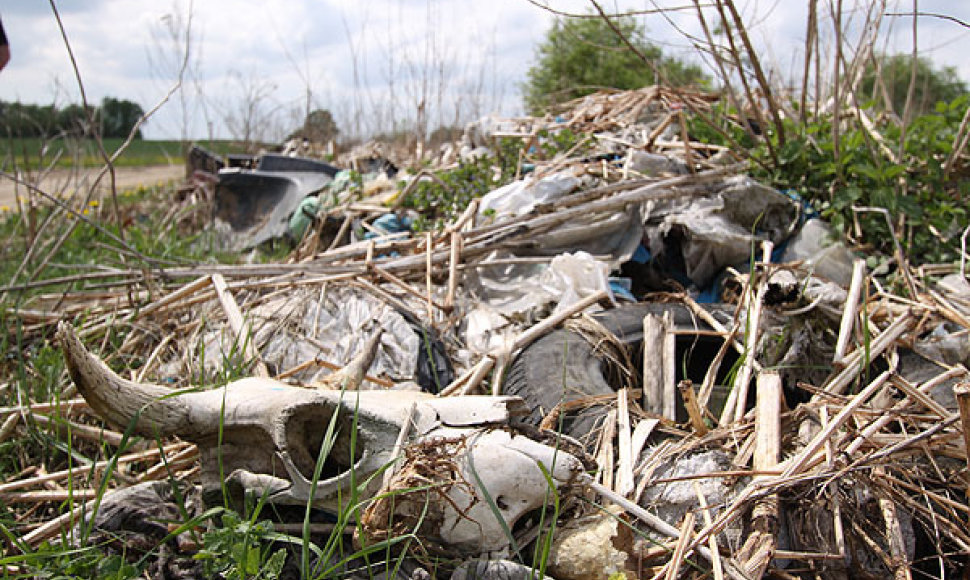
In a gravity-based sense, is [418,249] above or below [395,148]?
below

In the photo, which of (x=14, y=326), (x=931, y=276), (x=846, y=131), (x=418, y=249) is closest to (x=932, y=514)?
(x=931, y=276)

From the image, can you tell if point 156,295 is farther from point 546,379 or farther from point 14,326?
point 546,379

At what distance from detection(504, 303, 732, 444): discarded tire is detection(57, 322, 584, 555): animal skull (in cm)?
43

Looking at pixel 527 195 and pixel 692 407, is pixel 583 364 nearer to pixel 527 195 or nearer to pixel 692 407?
pixel 692 407

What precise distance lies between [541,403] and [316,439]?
0.82 metres

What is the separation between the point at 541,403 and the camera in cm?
234

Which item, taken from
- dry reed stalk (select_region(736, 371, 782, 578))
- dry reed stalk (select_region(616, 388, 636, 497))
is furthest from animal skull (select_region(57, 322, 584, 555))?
dry reed stalk (select_region(736, 371, 782, 578))

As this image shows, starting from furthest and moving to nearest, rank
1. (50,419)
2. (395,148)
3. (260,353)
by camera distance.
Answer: (395,148), (260,353), (50,419)

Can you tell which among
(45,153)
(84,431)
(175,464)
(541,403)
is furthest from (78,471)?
(45,153)

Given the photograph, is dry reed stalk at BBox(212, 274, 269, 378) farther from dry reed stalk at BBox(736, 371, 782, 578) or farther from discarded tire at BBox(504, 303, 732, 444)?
dry reed stalk at BBox(736, 371, 782, 578)

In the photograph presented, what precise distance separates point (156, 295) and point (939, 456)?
3.40 metres

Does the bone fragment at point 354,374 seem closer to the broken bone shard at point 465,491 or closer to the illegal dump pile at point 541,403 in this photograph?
the illegal dump pile at point 541,403

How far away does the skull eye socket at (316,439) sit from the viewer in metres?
1.73

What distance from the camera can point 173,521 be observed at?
5.88 ft
